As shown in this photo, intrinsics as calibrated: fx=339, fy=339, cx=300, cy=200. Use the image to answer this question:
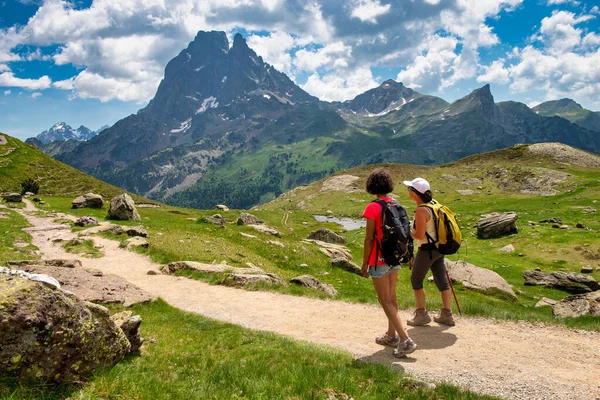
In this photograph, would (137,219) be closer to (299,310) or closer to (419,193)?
(299,310)

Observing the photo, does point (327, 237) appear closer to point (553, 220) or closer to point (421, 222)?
point (553, 220)

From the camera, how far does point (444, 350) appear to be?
36.1 feet

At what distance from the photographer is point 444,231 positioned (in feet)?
38.9

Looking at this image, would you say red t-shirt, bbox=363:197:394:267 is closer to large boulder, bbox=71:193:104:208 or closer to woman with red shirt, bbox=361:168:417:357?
woman with red shirt, bbox=361:168:417:357

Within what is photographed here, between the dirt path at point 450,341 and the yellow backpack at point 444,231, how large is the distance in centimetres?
323

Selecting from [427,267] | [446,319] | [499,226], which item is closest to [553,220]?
[499,226]

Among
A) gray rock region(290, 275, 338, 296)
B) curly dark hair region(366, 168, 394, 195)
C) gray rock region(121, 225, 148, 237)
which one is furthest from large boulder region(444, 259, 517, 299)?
gray rock region(121, 225, 148, 237)

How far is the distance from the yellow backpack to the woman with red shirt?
2440 mm

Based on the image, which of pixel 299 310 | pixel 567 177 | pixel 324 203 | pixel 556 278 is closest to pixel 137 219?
pixel 299 310

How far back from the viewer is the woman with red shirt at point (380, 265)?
33.5 feet

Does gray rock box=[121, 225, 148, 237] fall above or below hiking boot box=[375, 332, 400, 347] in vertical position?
above

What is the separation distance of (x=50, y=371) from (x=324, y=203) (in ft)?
481

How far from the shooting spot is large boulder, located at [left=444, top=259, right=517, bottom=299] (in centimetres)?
3169

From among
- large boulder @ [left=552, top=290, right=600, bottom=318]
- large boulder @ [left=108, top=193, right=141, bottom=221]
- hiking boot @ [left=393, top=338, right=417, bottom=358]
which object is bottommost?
large boulder @ [left=552, top=290, right=600, bottom=318]
